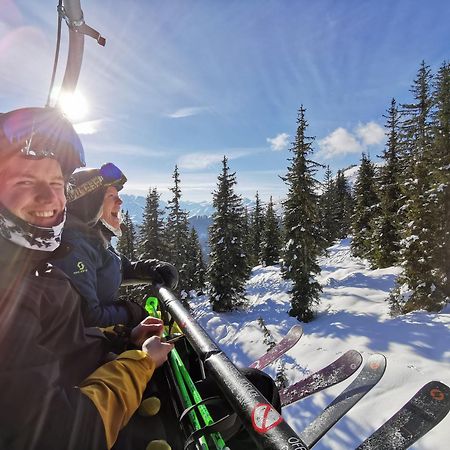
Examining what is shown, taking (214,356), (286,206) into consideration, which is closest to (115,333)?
(214,356)

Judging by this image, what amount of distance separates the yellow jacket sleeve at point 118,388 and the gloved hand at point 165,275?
2.31m

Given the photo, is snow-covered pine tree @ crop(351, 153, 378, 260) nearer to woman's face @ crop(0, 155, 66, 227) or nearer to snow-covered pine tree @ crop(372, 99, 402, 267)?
snow-covered pine tree @ crop(372, 99, 402, 267)

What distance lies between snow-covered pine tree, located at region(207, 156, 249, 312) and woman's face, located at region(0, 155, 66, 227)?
968 inches

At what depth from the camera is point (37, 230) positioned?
171cm

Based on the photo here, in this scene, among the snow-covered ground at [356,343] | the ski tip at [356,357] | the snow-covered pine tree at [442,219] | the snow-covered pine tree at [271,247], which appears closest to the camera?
the ski tip at [356,357]

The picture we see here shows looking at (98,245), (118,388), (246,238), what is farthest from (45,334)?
(246,238)

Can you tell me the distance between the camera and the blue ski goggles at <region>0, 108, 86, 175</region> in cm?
170

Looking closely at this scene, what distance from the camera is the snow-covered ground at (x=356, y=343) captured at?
620cm

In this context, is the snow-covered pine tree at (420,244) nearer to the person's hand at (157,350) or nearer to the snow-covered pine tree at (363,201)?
the person's hand at (157,350)

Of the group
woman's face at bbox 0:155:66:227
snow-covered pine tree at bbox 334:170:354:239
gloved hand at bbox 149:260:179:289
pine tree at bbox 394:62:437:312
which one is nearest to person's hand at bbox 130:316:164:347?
woman's face at bbox 0:155:66:227

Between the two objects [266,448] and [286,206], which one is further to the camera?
[286,206]

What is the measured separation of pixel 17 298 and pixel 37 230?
461 millimetres

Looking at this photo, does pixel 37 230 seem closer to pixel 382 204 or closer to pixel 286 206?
pixel 286 206

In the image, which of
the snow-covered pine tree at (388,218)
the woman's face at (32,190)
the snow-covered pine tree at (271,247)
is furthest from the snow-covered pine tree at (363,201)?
the woman's face at (32,190)
